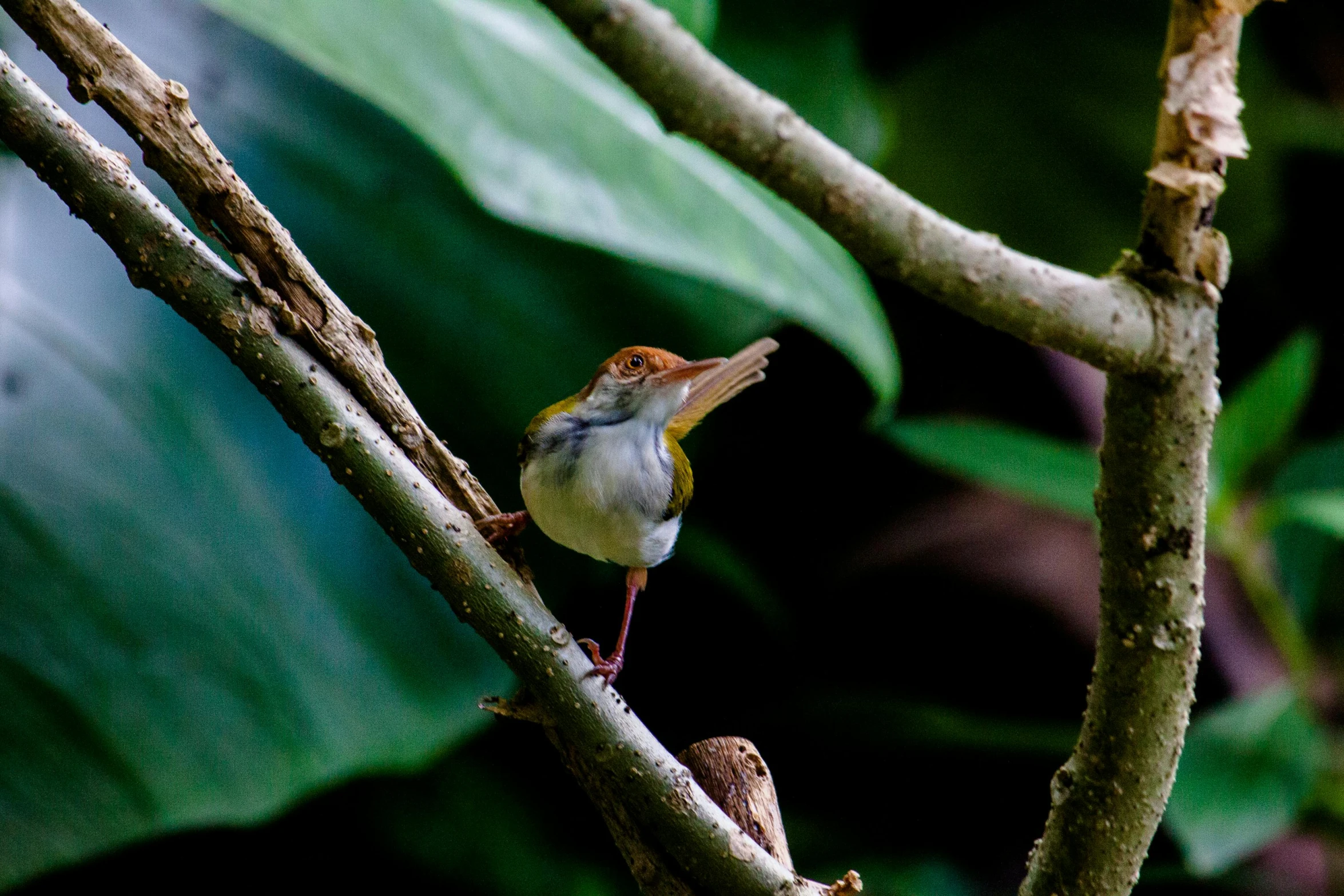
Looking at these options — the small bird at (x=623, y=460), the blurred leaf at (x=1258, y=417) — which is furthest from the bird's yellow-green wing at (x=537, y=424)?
the blurred leaf at (x=1258, y=417)

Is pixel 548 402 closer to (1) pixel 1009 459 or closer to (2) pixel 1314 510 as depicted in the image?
(1) pixel 1009 459

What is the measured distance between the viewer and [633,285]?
2002mm

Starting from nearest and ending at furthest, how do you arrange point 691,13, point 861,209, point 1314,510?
1. point 861,209
2. point 691,13
3. point 1314,510

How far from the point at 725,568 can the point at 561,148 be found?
3.32 ft

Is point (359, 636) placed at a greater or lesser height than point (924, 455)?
lesser

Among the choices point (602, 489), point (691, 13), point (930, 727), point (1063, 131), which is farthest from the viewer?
point (1063, 131)

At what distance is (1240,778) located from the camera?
6.29 feet

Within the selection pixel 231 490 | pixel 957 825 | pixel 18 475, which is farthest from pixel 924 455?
pixel 18 475

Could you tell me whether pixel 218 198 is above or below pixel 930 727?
below

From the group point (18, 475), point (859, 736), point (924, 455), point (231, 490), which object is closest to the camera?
point (18, 475)

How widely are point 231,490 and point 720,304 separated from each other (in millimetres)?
849

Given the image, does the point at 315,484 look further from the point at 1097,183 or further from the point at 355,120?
the point at 1097,183

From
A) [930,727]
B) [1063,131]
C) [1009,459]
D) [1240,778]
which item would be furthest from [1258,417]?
[1063,131]

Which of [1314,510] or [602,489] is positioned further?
[1314,510]
